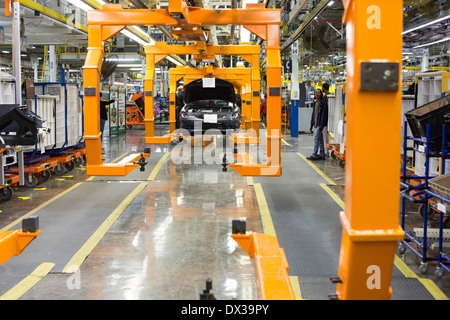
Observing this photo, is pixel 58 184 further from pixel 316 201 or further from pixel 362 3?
pixel 362 3

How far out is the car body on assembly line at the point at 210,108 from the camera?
48.0ft

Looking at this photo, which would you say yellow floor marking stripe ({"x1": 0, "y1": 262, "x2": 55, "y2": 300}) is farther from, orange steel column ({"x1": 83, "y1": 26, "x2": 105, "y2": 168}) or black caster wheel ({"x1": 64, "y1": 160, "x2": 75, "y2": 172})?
black caster wheel ({"x1": 64, "y1": 160, "x2": 75, "y2": 172})

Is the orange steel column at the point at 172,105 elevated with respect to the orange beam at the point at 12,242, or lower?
elevated

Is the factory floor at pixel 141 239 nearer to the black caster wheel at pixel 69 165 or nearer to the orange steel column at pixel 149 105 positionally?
the black caster wheel at pixel 69 165

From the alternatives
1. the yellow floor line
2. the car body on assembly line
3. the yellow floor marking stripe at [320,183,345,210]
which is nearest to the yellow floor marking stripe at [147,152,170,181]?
the car body on assembly line

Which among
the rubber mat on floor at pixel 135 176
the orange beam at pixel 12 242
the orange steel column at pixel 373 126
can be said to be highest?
the orange steel column at pixel 373 126

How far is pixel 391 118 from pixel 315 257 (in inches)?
135

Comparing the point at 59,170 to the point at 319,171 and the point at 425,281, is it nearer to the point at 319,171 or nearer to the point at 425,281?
the point at 319,171

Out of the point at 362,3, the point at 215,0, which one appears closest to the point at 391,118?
the point at 362,3

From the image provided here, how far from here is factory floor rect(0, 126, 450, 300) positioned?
14.2ft

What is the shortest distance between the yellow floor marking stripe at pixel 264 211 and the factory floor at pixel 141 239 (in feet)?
0.26

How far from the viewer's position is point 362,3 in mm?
1965

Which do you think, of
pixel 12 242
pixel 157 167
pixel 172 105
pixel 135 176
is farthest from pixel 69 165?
pixel 12 242

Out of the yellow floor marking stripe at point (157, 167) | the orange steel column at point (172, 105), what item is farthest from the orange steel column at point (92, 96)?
the orange steel column at point (172, 105)
